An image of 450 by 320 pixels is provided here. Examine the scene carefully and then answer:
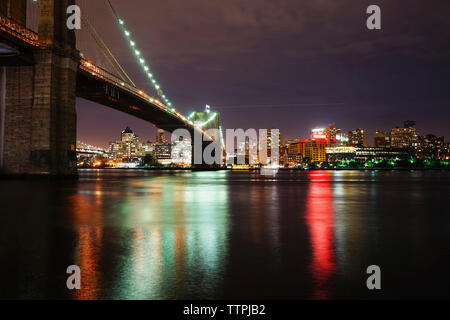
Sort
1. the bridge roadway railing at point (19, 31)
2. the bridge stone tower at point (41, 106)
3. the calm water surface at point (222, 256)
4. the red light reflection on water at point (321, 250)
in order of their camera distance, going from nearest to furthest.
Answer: the calm water surface at point (222, 256) → the red light reflection on water at point (321, 250) → the bridge roadway railing at point (19, 31) → the bridge stone tower at point (41, 106)

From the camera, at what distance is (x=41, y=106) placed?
36.9 m

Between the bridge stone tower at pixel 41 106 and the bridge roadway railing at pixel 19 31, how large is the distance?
691 mm

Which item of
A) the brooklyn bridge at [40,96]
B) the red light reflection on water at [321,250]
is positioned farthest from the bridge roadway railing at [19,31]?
the red light reflection on water at [321,250]

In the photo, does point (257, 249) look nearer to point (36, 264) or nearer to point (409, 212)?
point (36, 264)

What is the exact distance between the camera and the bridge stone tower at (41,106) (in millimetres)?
36562

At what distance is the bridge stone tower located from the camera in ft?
120

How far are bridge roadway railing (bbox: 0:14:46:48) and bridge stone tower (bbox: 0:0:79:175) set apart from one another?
0.69 metres

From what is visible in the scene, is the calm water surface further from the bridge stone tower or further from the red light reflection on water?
the bridge stone tower

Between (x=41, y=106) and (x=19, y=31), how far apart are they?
21.4 ft

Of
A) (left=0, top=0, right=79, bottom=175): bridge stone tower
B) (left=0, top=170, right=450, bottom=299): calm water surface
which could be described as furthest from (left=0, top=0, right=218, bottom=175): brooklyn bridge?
(left=0, top=170, right=450, bottom=299): calm water surface

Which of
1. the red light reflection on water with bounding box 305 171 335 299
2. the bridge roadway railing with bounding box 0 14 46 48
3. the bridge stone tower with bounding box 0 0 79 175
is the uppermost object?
the bridge roadway railing with bounding box 0 14 46 48

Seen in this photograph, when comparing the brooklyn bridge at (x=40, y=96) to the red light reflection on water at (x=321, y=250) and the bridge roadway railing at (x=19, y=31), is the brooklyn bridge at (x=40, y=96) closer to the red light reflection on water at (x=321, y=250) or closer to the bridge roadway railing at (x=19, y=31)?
the bridge roadway railing at (x=19, y=31)
